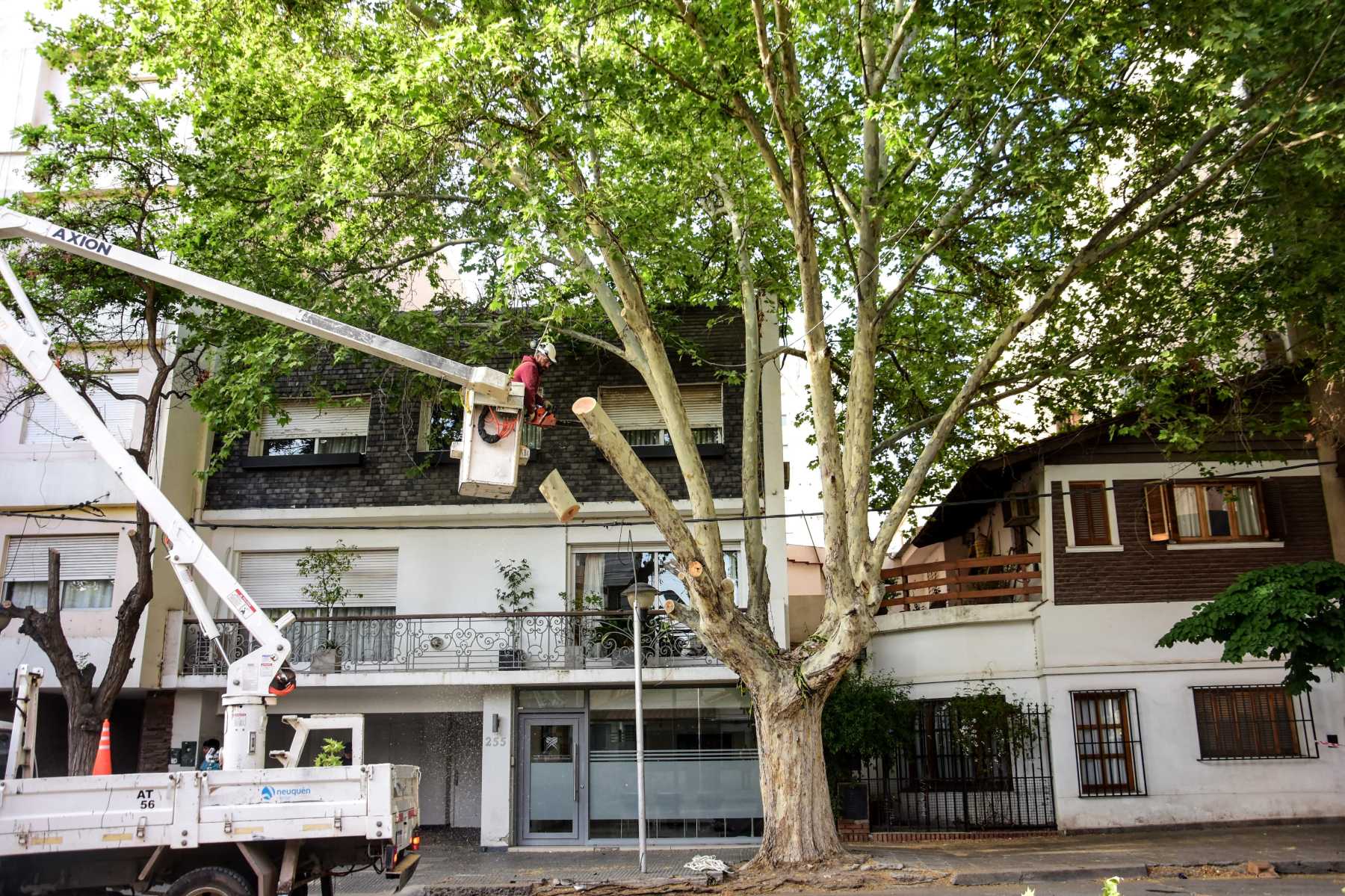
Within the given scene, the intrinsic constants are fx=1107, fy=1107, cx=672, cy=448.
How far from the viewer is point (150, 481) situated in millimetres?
11109

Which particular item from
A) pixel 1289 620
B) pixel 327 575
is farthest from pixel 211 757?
pixel 1289 620

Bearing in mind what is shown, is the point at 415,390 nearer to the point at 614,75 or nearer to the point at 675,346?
the point at 675,346

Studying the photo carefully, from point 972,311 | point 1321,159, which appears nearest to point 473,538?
point 972,311

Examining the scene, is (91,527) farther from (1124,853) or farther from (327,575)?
(1124,853)

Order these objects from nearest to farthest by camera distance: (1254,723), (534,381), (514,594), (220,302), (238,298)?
(534,381)
(238,298)
(220,302)
(1254,723)
(514,594)

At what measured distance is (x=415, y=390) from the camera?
1695 cm

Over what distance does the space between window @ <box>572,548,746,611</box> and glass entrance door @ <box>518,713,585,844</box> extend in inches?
75.9

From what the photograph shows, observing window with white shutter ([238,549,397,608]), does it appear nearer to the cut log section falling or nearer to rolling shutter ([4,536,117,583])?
rolling shutter ([4,536,117,583])

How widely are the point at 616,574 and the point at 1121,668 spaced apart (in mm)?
8106

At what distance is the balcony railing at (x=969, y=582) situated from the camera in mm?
17719

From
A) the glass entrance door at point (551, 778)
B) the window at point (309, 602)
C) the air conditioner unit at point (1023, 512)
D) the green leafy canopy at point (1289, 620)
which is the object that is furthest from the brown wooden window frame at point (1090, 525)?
the window at point (309, 602)

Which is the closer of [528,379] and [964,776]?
[528,379]

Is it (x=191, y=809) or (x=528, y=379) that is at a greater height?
(x=528, y=379)

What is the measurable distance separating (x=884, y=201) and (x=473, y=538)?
30.4ft
